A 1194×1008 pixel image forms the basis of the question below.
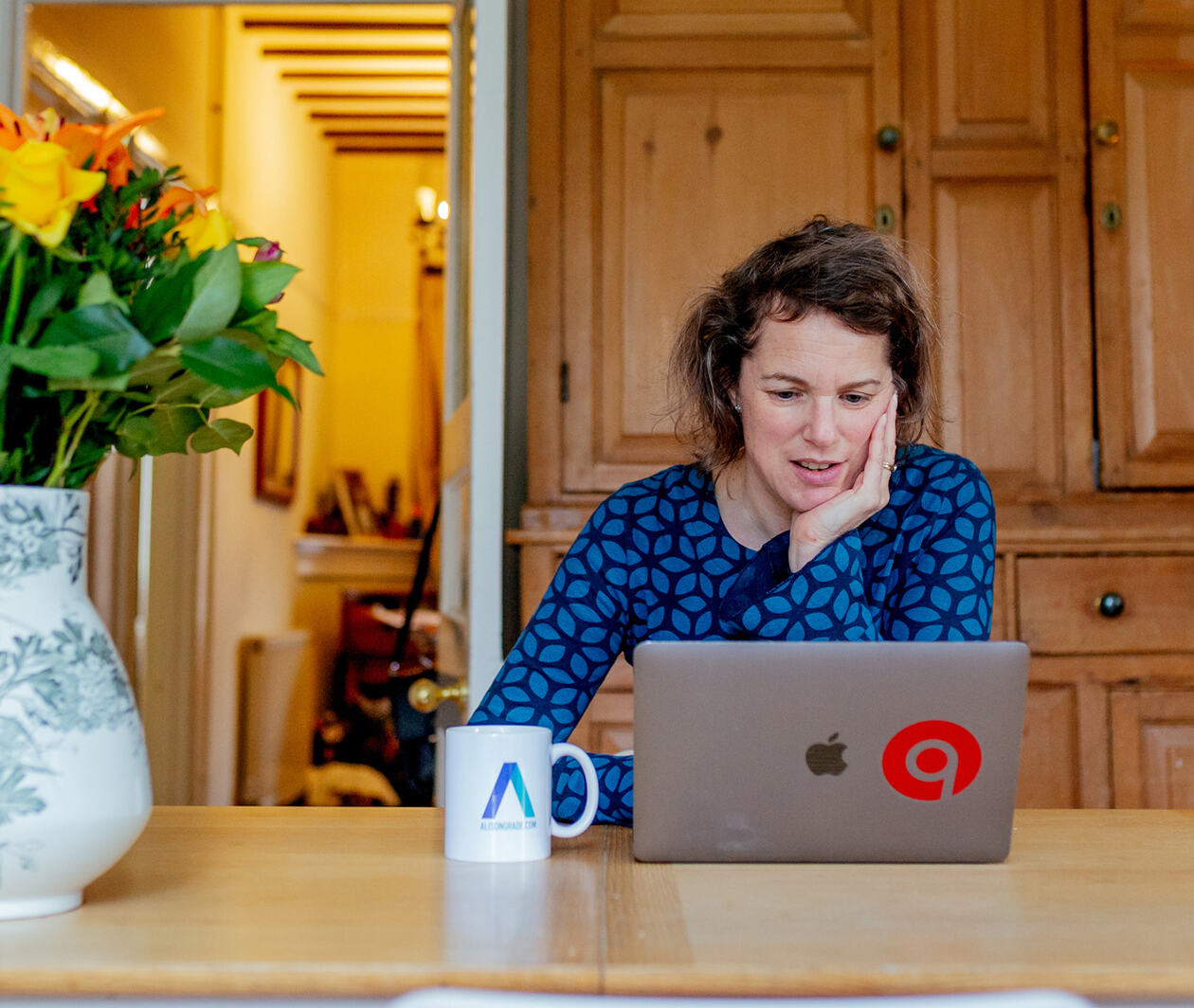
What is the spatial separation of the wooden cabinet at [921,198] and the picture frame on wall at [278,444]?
2297 mm

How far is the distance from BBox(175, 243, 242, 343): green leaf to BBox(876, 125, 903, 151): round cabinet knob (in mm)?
1690

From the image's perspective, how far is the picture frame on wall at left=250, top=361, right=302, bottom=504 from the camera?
175 inches

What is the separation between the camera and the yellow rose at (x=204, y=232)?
0.79 meters

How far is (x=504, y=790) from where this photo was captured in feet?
3.01

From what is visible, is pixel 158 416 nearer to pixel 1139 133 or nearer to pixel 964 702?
pixel 964 702

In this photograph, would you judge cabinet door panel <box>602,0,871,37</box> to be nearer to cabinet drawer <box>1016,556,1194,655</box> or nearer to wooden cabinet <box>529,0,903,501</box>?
wooden cabinet <box>529,0,903,501</box>

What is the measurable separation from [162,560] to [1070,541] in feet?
8.19

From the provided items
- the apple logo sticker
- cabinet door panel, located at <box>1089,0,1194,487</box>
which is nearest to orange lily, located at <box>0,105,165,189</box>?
the apple logo sticker

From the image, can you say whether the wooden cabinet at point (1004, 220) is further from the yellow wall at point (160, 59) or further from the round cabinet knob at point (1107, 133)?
the yellow wall at point (160, 59)

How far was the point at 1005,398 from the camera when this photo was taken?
217cm

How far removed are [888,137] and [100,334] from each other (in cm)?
175

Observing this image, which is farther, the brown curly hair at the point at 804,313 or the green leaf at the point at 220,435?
the brown curly hair at the point at 804,313

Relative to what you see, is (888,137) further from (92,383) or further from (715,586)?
(92,383)

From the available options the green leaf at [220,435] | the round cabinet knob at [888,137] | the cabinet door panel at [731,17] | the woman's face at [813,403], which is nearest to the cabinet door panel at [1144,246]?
the round cabinet knob at [888,137]
